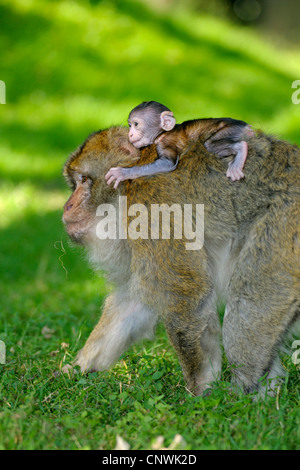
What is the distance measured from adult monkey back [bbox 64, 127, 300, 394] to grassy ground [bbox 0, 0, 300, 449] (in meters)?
0.32

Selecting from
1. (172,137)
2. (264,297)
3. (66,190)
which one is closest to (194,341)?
(264,297)

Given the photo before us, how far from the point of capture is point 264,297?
12.7ft

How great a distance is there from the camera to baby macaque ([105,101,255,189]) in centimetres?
418

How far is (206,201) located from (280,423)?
1.36 metres

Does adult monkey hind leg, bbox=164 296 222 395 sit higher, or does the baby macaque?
the baby macaque

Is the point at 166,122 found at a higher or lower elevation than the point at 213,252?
higher

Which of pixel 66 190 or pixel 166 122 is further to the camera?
pixel 66 190

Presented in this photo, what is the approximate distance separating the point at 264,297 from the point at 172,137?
1.18 meters

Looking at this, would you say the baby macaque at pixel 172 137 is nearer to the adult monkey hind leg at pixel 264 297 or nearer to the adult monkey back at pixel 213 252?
the adult monkey back at pixel 213 252

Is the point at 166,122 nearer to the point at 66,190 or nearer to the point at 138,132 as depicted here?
the point at 138,132

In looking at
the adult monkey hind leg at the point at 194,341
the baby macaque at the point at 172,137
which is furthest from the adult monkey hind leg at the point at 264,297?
the baby macaque at the point at 172,137

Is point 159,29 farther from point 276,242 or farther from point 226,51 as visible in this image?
point 276,242

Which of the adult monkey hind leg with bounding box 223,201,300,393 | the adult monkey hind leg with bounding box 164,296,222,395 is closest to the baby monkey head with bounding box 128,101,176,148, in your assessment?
the adult monkey hind leg with bounding box 223,201,300,393

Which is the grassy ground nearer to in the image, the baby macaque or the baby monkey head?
the baby macaque
